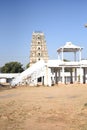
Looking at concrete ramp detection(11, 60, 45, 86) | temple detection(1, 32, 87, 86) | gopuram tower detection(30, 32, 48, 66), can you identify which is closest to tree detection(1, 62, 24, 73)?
gopuram tower detection(30, 32, 48, 66)

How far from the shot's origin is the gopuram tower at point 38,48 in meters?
72.4

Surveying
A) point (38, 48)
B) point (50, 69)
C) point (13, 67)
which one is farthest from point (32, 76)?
point (13, 67)

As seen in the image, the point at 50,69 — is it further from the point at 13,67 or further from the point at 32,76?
the point at 13,67

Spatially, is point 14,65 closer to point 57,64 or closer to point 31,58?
point 31,58

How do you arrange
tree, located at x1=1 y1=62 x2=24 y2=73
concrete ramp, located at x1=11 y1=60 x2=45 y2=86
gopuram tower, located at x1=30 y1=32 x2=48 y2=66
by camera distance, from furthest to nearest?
tree, located at x1=1 y1=62 x2=24 y2=73
gopuram tower, located at x1=30 y1=32 x2=48 y2=66
concrete ramp, located at x1=11 y1=60 x2=45 y2=86

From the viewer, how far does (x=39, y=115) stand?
13219 mm

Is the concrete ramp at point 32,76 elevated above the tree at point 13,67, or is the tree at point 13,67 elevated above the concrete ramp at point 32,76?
the concrete ramp at point 32,76

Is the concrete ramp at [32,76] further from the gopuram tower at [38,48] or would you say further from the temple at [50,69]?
the gopuram tower at [38,48]

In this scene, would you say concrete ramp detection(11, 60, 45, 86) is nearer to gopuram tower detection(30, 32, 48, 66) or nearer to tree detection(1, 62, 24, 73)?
gopuram tower detection(30, 32, 48, 66)

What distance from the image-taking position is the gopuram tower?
72375mm

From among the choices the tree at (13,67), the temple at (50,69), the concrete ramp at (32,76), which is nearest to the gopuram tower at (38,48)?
the temple at (50,69)

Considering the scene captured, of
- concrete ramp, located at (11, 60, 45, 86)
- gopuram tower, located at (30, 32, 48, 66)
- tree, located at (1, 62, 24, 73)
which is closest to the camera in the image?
concrete ramp, located at (11, 60, 45, 86)

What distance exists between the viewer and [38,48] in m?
72.4

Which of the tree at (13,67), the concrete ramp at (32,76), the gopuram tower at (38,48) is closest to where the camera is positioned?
the concrete ramp at (32,76)
